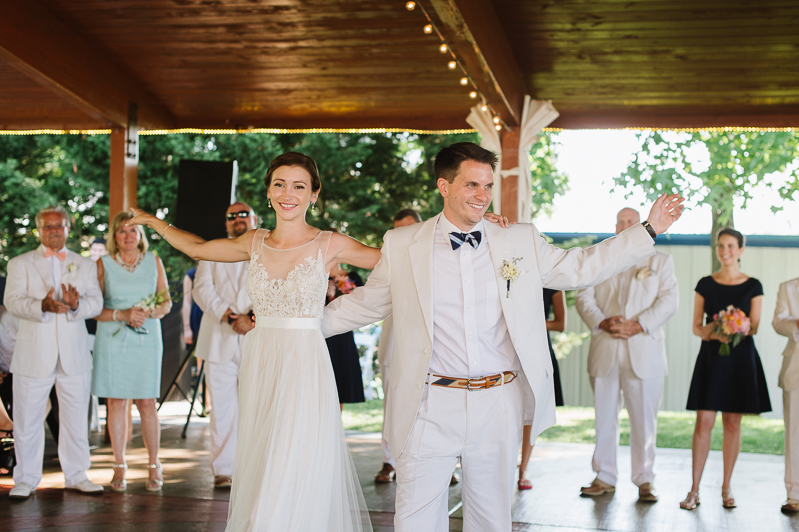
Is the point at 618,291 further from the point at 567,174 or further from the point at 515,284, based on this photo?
the point at 567,174

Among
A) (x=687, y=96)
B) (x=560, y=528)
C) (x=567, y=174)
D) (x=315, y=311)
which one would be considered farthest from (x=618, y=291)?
(x=567, y=174)

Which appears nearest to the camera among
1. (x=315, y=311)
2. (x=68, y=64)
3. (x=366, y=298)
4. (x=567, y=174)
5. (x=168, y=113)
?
(x=366, y=298)

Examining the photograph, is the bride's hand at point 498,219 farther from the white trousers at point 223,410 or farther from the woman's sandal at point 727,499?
the woman's sandal at point 727,499

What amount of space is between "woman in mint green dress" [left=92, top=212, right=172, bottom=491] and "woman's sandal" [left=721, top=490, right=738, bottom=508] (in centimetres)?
407

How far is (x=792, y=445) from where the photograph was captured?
5.49 m

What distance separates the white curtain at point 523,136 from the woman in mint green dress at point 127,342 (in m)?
3.36

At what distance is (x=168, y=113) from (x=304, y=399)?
626 cm

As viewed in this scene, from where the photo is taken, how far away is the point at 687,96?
7492 millimetres

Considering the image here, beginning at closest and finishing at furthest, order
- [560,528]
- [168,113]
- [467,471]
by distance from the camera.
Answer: [467,471] < [560,528] < [168,113]

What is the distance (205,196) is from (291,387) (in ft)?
18.2

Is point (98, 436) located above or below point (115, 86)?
below

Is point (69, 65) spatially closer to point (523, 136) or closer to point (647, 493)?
point (523, 136)

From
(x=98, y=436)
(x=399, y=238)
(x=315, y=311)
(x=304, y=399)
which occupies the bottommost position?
(x=98, y=436)

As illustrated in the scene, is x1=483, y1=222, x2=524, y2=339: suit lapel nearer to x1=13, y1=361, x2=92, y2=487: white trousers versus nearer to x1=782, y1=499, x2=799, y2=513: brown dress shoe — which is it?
x1=782, y1=499, x2=799, y2=513: brown dress shoe
